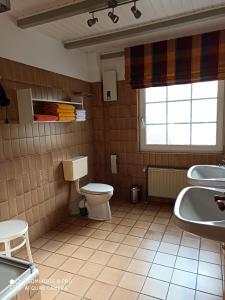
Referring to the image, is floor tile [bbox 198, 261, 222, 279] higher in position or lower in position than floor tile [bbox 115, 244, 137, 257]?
higher

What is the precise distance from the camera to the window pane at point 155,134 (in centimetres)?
327

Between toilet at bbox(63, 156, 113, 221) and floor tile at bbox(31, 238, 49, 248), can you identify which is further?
toilet at bbox(63, 156, 113, 221)

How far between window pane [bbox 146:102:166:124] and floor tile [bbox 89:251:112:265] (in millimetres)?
1903

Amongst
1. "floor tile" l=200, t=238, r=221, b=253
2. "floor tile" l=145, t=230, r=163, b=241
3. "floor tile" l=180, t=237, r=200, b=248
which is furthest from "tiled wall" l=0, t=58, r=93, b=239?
"floor tile" l=200, t=238, r=221, b=253

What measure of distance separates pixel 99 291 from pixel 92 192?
124 centimetres

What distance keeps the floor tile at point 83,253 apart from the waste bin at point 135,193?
127 centimetres

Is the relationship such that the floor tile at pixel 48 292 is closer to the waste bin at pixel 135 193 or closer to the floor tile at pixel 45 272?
the floor tile at pixel 45 272

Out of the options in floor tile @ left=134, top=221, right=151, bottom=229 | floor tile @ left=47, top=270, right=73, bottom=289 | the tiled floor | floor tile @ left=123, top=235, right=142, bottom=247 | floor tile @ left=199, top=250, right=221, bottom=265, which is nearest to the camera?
the tiled floor

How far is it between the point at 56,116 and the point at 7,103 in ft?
1.86

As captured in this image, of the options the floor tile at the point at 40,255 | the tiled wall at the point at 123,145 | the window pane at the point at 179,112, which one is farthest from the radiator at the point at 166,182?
the floor tile at the point at 40,255

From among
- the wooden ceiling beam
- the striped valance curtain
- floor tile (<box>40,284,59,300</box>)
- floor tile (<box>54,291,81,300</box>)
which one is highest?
the wooden ceiling beam

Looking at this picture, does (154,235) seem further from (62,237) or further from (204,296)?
(62,237)

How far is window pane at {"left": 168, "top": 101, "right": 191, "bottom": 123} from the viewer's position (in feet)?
10.1

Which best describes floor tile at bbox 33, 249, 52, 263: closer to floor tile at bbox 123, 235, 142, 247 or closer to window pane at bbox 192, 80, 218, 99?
floor tile at bbox 123, 235, 142, 247
